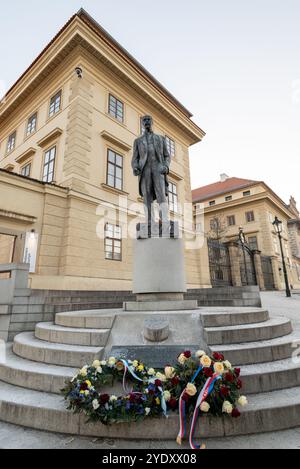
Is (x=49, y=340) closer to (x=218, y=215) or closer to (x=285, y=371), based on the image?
(x=285, y=371)

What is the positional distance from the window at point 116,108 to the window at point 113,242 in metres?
7.26

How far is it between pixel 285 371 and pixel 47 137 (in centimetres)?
1546

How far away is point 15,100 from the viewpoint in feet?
59.0

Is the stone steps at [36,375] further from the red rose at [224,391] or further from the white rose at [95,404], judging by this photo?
the red rose at [224,391]

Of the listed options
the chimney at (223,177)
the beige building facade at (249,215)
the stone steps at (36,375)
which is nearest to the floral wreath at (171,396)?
the stone steps at (36,375)

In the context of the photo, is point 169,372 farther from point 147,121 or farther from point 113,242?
point 113,242

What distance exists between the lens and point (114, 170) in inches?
595

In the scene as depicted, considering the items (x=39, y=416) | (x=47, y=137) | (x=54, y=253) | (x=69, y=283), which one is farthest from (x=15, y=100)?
(x=39, y=416)

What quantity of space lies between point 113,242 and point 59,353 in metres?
10.3

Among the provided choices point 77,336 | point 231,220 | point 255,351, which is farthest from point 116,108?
point 231,220

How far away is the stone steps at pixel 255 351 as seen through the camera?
355cm

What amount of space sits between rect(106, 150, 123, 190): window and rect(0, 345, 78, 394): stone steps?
11733 mm

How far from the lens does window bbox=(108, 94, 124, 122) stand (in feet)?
52.2
